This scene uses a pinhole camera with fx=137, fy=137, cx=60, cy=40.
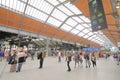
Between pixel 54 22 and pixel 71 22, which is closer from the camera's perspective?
pixel 54 22

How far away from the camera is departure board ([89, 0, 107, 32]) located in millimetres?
7953

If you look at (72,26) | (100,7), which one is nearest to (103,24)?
(100,7)

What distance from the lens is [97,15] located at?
825cm

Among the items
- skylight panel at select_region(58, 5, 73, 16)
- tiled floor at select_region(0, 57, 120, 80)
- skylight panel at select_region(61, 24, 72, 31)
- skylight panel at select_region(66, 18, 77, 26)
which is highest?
skylight panel at select_region(58, 5, 73, 16)

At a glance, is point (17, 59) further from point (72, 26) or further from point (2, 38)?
point (72, 26)

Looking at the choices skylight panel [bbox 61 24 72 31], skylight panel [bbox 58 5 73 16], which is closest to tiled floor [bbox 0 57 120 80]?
skylight panel [bbox 58 5 73 16]

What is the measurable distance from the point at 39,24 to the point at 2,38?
10119mm

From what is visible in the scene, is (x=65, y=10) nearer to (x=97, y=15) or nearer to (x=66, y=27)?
(x=66, y=27)

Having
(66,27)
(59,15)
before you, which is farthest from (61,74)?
(66,27)

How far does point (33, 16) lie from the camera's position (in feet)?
88.1

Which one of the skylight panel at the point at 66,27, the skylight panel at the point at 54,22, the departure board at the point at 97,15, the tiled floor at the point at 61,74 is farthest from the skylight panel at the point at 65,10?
the departure board at the point at 97,15

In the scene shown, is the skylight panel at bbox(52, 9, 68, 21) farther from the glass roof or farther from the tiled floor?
the tiled floor

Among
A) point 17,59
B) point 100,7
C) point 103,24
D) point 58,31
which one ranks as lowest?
point 17,59

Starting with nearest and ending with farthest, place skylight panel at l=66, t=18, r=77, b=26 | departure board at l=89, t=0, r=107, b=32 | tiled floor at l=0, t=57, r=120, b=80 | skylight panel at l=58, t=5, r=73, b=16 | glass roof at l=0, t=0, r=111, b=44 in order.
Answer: departure board at l=89, t=0, r=107, b=32
tiled floor at l=0, t=57, r=120, b=80
glass roof at l=0, t=0, r=111, b=44
skylight panel at l=58, t=5, r=73, b=16
skylight panel at l=66, t=18, r=77, b=26
